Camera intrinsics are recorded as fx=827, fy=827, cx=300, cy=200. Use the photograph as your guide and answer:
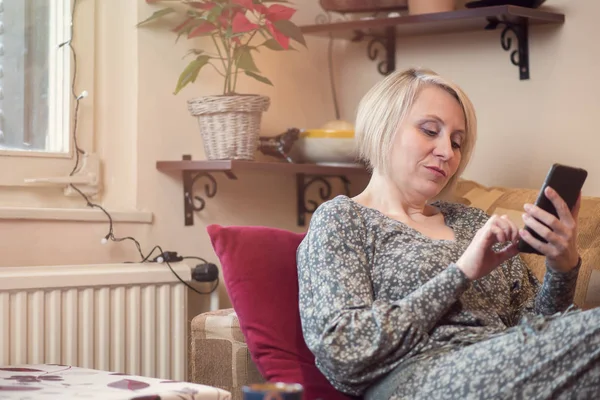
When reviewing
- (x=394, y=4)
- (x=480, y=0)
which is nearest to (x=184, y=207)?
(x=394, y=4)

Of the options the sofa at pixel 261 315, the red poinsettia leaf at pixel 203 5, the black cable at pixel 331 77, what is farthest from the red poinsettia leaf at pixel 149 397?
the black cable at pixel 331 77

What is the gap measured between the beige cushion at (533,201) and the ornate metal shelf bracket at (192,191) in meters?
0.63

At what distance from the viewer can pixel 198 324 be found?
1.67 m

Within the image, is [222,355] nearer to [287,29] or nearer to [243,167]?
[243,167]

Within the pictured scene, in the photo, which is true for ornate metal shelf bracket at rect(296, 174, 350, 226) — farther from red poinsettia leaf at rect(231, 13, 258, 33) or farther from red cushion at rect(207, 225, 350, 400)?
red cushion at rect(207, 225, 350, 400)

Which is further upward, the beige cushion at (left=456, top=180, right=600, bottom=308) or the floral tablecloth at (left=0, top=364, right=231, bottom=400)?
the beige cushion at (left=456, top=180, right=600, bottom=308)

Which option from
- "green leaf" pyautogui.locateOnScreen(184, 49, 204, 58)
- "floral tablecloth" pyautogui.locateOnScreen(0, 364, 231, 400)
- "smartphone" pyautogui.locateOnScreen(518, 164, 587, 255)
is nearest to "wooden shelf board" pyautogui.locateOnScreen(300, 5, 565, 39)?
"green leaf" pyautogui.locateOnScreen(184, 49, 204, 58)

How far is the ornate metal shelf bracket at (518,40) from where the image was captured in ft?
6.95

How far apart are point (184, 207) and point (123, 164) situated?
7.4 inches

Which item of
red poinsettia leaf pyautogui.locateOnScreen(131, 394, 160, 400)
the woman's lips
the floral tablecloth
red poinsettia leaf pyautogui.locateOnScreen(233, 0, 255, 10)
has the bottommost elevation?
the floral tablecloth

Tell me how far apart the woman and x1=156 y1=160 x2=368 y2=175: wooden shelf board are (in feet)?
1.37

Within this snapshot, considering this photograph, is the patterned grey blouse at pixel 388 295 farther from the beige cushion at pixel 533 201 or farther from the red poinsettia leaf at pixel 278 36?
the red poinsettia leaf at pixel 278 36

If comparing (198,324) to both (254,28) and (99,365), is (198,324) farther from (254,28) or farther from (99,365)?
(254,28)

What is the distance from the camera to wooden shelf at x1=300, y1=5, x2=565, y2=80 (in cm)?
205
